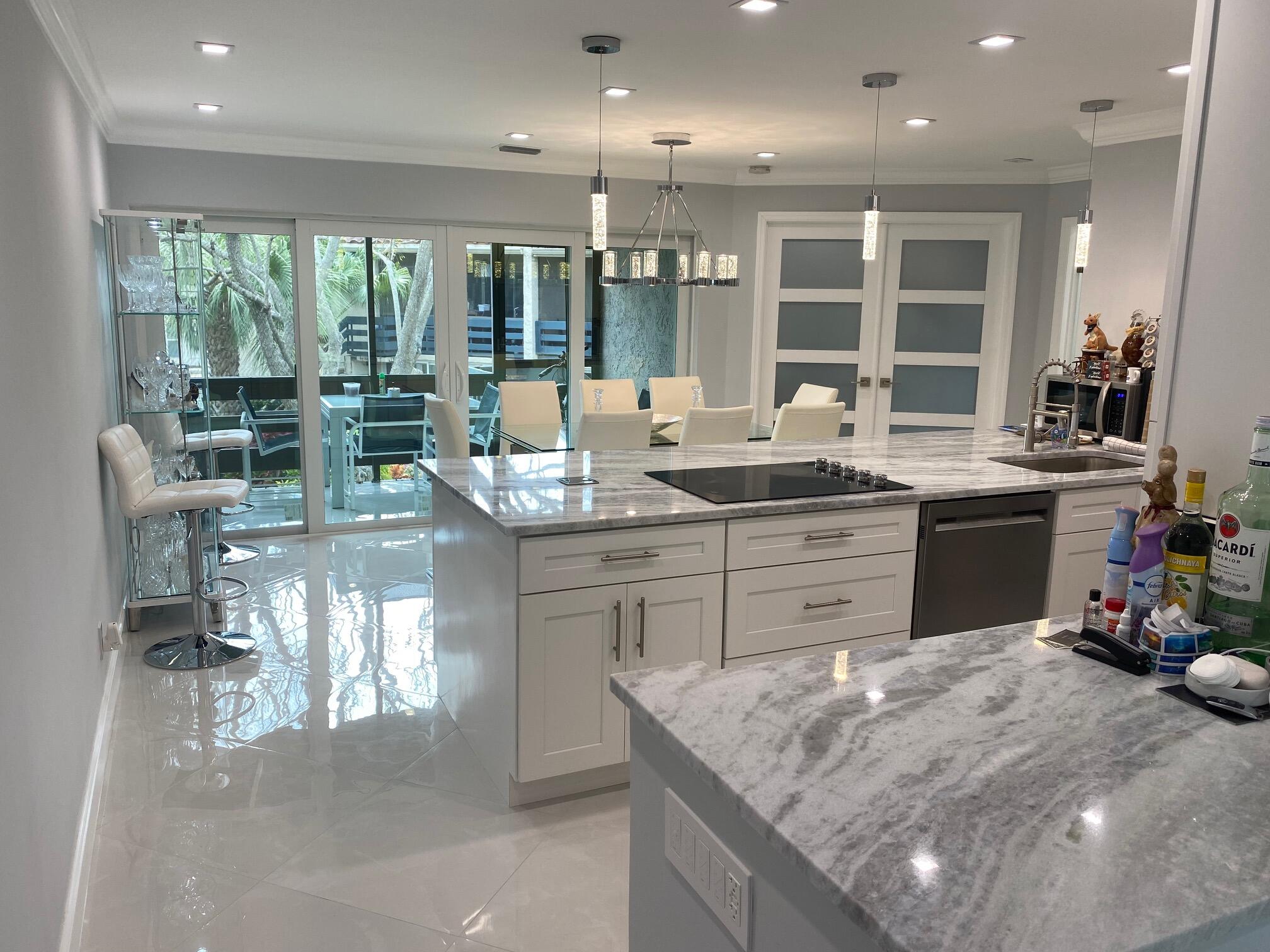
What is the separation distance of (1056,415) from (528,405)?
3.10 metres

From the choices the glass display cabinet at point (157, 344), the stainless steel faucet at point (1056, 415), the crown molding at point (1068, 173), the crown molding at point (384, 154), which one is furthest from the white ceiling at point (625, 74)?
the stainless steel faucet at point (1056, 415)

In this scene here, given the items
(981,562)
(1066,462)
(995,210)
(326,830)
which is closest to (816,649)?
(981,562)

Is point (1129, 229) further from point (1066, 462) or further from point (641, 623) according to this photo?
point (641, 623)

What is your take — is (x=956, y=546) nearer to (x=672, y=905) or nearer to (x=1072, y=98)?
(x=672, y=905)

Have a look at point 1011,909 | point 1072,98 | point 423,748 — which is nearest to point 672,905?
point 1011,909

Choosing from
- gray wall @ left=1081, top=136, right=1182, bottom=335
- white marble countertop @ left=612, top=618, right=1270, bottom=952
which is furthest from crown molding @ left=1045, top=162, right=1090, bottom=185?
white marble countertop @ left=612, top=618, right=1270, bottom=952

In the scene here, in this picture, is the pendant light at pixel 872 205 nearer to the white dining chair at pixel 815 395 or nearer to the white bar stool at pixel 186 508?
the white dining chair at pixel 815 395

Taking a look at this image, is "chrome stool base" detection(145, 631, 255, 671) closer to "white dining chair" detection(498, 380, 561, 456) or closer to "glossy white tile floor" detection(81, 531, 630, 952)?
"glossy white tile floor" detection(81, 531, 630, 952)

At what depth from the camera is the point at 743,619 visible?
2.97 meters

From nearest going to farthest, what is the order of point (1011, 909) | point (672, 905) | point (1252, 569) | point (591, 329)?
point (1011, 909) < point (672, 905) < point (1252, 569) < point (591, 329)

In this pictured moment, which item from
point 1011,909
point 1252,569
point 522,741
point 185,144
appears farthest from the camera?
point 185,144

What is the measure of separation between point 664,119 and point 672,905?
4465mm

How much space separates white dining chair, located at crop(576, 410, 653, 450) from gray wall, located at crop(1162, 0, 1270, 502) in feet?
9.79

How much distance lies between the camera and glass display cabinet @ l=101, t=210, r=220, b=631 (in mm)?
4266
